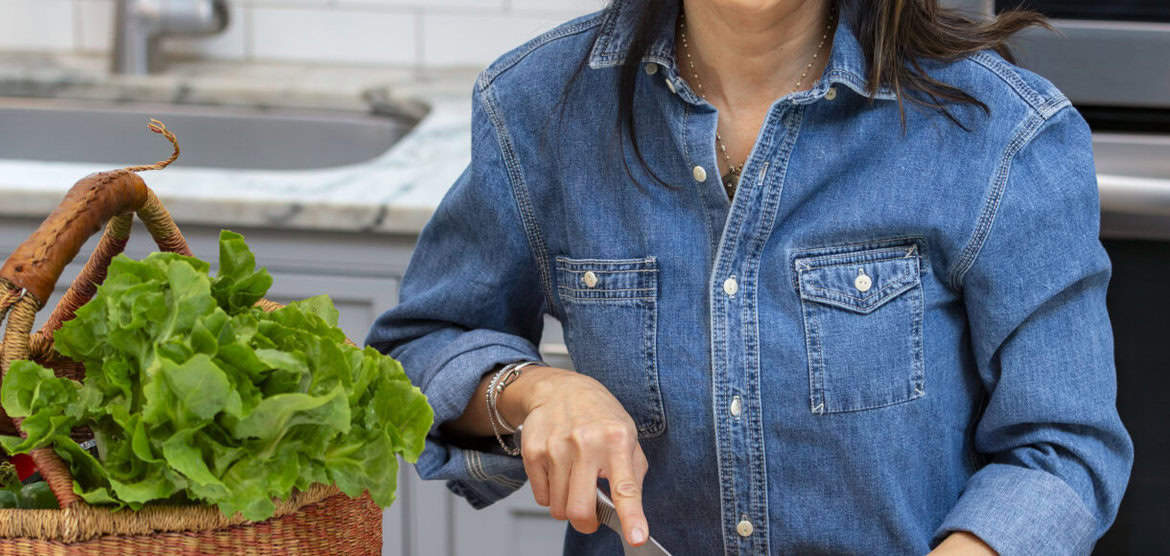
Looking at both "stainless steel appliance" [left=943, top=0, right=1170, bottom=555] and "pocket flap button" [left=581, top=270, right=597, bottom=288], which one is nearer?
"pocket flap button" [left=581, top=270, right=597, bottom=288]

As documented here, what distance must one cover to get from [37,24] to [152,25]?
0.33 m

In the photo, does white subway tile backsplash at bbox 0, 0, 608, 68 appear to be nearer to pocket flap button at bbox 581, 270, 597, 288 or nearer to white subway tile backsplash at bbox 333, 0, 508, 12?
white subway tile backsplash at bbox 333, 0, 508, 12

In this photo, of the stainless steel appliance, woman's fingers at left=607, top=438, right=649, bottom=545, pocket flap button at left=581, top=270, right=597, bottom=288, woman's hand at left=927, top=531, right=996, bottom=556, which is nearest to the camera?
woman's fingers at left=607, top=438, right=649, bottom=545

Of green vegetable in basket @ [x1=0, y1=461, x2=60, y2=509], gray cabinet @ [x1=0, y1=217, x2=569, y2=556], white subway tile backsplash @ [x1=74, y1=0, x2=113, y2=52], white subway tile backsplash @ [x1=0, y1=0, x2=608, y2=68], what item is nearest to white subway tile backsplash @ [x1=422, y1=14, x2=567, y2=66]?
white subway tile backsplash @ [x1=0, y1=0, x2=608, y2=68]

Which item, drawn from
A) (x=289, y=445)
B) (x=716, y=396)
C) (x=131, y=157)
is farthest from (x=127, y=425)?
(x=131, y=157)

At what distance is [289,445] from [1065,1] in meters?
0.85

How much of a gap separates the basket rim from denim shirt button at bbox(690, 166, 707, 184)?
397 mm

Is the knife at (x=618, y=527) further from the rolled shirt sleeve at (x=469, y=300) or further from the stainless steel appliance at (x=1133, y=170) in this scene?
the stainless steel appliance at (x=1133, y=170)

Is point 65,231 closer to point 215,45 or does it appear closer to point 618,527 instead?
point 618,527

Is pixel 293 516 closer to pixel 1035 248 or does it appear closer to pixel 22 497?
pixel 22 497

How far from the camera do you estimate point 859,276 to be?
2.57 ft

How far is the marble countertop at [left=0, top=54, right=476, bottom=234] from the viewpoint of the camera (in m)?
1.30

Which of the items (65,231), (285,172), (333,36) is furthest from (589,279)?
(333,36)

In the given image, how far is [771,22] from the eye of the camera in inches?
31.3
